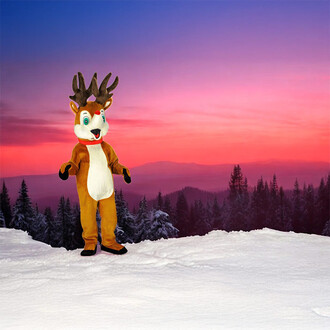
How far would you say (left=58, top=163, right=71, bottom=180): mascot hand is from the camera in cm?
575

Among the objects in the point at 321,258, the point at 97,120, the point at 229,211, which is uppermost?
the point at 97,120

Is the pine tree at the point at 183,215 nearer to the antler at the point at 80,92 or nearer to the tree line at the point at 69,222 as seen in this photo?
the tree line at the point at 69,222

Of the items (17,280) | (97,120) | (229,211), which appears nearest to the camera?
(17,280)

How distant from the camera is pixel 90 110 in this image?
5.90 meters

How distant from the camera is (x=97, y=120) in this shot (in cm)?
587

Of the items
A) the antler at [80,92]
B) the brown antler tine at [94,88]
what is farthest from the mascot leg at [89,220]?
the brown antler tine at [94,88]

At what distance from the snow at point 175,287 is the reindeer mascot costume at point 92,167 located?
31 cm

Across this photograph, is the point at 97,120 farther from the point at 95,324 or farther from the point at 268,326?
the point at 268,326

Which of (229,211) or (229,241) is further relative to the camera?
(229,211)

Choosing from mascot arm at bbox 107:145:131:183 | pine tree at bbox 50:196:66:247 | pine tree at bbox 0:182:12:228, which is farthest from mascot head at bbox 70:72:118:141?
pine tree at bbox 0:182:12:228

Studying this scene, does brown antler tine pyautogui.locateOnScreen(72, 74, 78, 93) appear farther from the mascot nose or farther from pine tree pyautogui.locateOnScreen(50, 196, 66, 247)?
pine tree pyautogui.locateOnScreen(50, 196, 66, 247)

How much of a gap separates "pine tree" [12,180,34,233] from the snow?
20492 mm

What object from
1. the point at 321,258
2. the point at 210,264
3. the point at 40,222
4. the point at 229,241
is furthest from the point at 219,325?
the point at 40,222

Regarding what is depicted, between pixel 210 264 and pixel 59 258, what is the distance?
1.94 m
